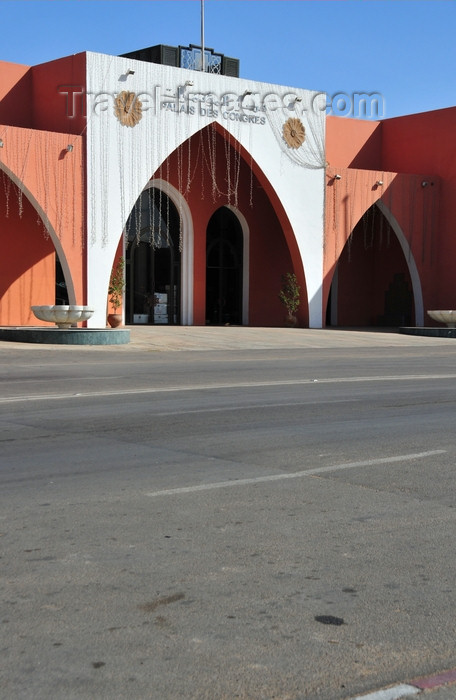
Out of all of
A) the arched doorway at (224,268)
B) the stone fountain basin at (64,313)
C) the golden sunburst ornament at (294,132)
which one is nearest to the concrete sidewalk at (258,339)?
the stone fountain basin at (64,313)

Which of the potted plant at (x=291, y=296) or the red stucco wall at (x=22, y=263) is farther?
the potted plant at (x=291, y=296)

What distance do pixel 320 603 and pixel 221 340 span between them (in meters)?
20.7

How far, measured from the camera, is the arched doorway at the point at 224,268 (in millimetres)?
32875

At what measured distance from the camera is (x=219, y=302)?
109ft

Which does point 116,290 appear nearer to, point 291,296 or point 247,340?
point 247,340

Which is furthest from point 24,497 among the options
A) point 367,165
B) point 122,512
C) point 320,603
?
point 367,165

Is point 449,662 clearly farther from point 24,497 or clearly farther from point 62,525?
point 24,497

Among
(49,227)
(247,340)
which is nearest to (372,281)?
Answer: (247,340)

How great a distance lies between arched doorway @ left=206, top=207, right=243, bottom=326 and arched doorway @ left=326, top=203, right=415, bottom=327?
4789 mm

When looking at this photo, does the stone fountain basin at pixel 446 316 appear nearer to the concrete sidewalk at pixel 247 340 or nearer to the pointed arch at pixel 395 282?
the concrete sidewalk at pixel 247 340

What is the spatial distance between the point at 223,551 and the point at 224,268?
28890mm

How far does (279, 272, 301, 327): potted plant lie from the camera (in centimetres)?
3159

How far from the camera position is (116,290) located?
27.2 meters

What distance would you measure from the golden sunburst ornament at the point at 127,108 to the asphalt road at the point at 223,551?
1772 centimetres
